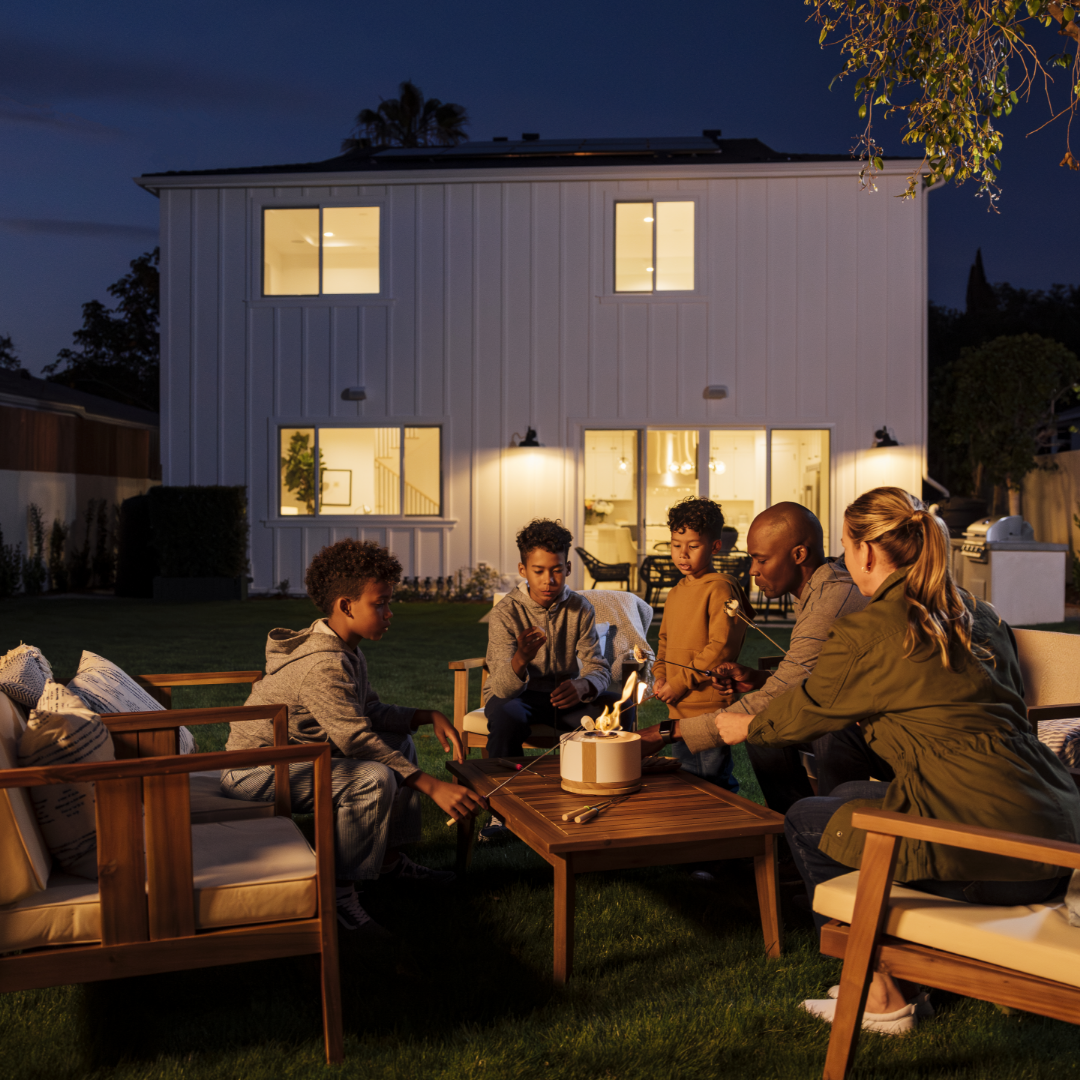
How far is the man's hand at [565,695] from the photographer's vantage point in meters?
3.87

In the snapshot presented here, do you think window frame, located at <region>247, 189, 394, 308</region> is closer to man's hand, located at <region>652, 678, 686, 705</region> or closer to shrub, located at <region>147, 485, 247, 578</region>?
shrub, located at <region>147, 485, 247, 578</region>

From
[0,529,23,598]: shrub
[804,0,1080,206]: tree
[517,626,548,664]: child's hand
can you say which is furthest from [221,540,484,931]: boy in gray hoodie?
[0,529,23,598]: shrub

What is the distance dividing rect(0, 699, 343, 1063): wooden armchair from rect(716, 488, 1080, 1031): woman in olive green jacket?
1.14m

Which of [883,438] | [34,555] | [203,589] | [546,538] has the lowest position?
[203,589]

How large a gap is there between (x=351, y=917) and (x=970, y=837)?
1766 millimetres

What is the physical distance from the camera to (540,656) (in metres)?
4.18

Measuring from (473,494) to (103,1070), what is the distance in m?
11.1

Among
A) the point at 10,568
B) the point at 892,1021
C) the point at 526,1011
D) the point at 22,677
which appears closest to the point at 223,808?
the point at 22,677

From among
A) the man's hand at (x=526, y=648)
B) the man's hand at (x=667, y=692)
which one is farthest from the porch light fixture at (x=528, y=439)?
the man's hand at (x=667, y=692)

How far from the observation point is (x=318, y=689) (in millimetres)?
3043

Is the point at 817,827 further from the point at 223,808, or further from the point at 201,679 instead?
the point at 201,679

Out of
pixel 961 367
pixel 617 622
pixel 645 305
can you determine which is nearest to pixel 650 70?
pixel 961 367

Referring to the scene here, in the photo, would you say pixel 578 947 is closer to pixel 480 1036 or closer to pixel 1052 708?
pixel 480 1036

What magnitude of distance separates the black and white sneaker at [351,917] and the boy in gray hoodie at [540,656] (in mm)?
1016
